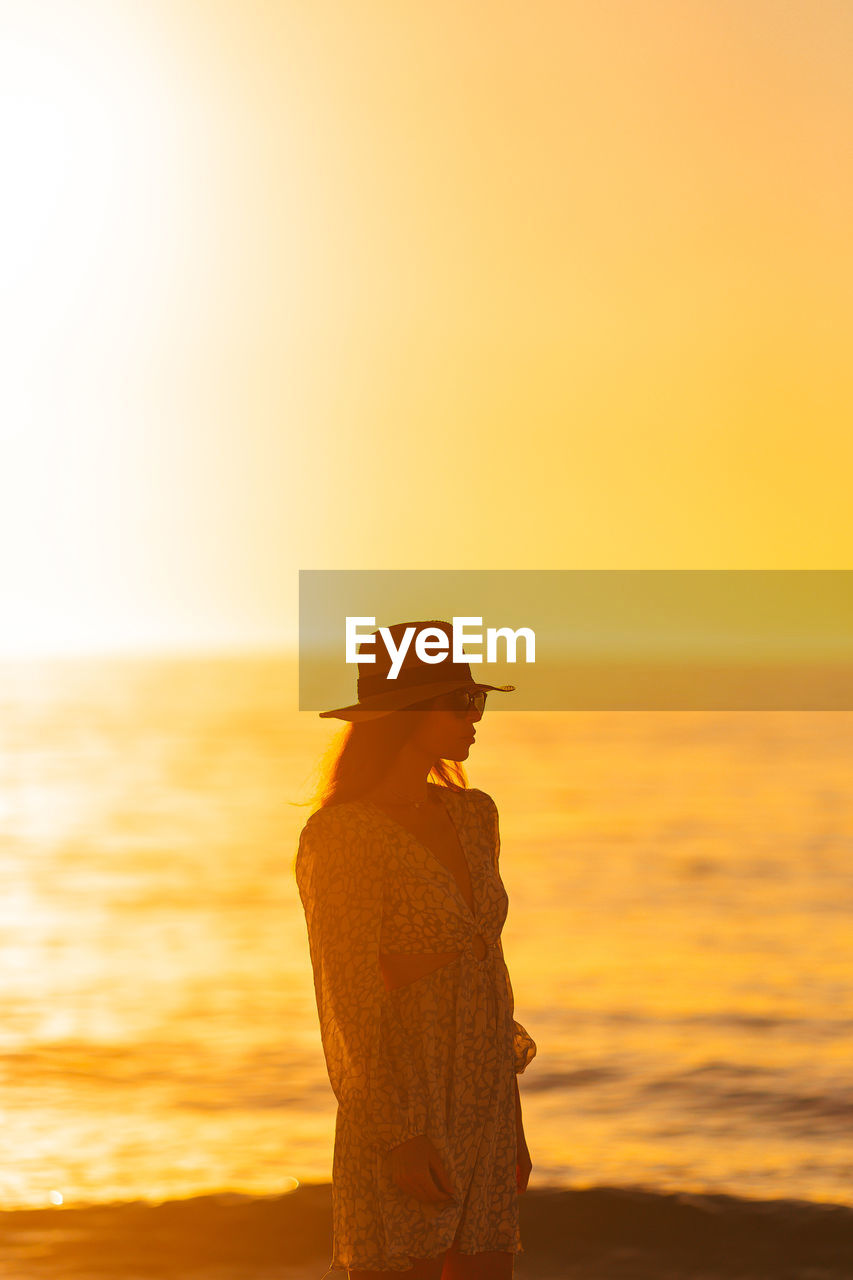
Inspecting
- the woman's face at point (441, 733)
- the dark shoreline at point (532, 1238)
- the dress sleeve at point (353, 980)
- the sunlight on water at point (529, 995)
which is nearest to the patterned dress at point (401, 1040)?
the dress sleeve at point (353, 980)

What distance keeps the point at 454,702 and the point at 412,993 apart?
59 cm

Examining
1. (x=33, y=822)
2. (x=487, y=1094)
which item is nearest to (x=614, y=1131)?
(x=487, y=1094)

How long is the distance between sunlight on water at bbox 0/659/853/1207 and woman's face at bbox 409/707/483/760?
2170 millimetres

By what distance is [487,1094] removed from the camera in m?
3.45

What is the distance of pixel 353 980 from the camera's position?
3.30 metres

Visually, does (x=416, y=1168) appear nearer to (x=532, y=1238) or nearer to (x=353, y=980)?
(x=353, y=980)

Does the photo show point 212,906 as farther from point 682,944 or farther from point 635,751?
point 635,751

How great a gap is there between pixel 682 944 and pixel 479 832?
1142 centimetres

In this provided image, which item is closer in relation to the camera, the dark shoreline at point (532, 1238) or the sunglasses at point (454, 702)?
the sunglasses at point (454, 702)

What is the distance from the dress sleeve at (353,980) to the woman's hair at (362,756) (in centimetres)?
12

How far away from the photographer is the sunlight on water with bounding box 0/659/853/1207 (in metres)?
7.88

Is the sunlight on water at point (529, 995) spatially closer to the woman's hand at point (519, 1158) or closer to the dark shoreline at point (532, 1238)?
the dark shoreline at point (532, 1238)

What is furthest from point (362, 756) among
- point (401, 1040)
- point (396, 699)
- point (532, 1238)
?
point (532, 1238)

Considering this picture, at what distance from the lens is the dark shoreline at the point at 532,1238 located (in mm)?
6000
